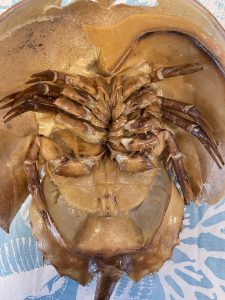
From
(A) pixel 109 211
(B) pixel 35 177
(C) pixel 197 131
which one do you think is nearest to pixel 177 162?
(C) pixel 197 131

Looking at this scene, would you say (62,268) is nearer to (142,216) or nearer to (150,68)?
(142,216)

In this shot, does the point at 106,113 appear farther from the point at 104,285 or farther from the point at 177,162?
the point at 104,285

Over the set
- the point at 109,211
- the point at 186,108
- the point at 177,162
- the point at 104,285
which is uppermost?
the point at 186,108

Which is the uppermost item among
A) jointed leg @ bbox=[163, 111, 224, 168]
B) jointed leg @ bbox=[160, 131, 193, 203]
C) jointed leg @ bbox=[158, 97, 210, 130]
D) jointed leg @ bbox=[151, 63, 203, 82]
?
jointed leg @ bbox=[151, 63, 203, 82]

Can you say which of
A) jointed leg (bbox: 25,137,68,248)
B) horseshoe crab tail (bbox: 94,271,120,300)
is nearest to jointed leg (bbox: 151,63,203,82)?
jointed leg (bbox: 25,137,68,248)

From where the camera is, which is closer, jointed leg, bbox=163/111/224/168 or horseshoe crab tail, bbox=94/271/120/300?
jointed leg, bbox=163/111/224/168

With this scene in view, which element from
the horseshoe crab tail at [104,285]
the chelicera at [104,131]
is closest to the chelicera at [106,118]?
the chelicera at [104,131]

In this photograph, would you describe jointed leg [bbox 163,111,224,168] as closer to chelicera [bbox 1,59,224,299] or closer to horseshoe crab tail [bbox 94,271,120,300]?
chelicera [bbox 1,59,224,299]

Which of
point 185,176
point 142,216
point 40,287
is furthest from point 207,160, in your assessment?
point 40,287
